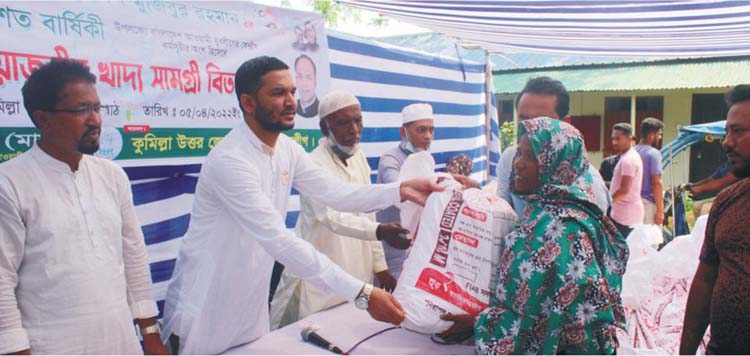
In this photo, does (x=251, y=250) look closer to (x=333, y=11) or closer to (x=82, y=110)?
(x=82, y=110)

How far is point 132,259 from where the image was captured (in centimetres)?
207

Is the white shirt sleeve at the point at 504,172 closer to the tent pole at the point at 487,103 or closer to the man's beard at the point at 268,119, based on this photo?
the man's beard at the point at 268,119

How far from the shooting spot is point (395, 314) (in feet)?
5.86

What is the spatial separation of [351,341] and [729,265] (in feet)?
4.42

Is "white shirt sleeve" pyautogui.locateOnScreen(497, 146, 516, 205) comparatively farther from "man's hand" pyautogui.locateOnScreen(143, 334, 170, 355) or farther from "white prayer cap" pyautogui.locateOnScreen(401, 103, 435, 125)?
"man's hand" pyautogui.locateOnScreen(143, 334, 170, 355)

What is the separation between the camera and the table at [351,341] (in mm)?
1935

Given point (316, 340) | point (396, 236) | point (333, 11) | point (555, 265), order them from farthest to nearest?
point (333, 11) → point (396, 236) → point (316, 340) → point (555, 265)

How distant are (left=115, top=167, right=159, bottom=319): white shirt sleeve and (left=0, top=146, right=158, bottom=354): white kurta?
4cm

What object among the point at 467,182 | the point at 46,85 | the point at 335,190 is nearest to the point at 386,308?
the point at 467,182

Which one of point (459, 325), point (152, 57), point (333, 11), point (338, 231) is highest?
point (333, 11)

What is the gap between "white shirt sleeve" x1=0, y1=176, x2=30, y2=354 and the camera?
163 centimetres

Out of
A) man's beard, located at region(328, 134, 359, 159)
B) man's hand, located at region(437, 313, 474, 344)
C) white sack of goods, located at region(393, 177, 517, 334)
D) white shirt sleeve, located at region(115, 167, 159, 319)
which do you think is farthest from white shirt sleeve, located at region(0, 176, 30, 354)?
man's beard, located at region(328, 134, 359, 159)

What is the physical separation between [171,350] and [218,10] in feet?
6.70

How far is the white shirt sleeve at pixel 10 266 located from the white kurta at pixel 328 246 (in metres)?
1.27
